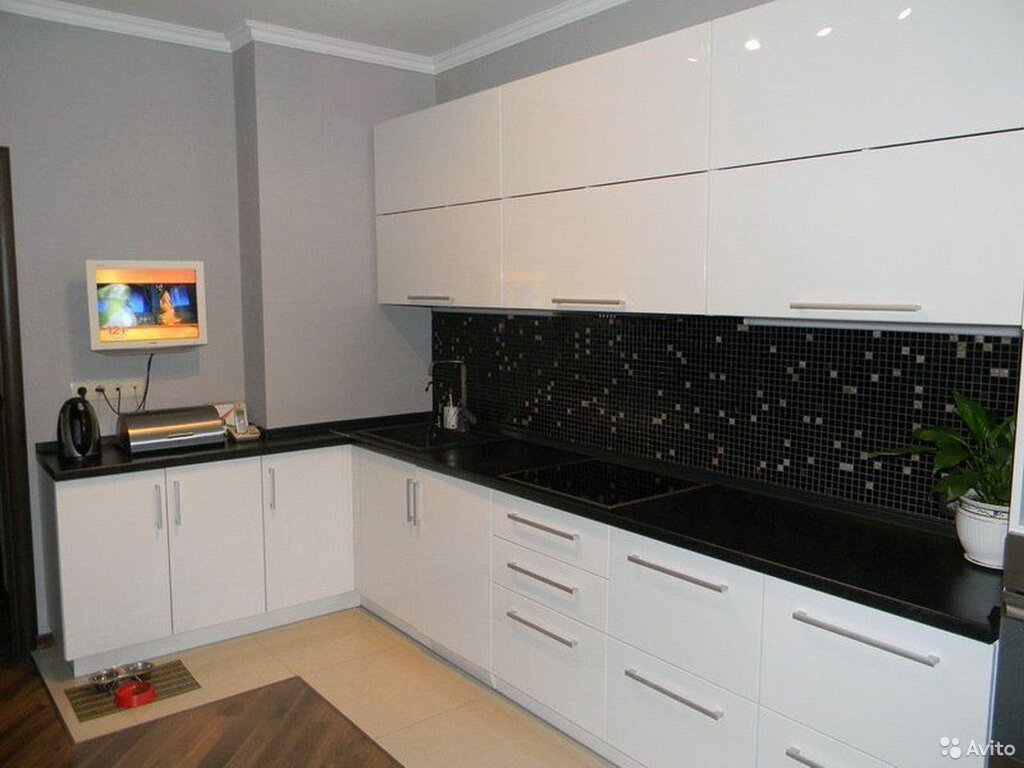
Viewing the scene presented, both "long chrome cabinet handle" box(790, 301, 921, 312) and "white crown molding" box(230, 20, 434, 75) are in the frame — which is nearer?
"long chrome cabinet handle" box(790, 301, 921, 312)

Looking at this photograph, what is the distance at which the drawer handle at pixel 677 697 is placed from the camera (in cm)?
215

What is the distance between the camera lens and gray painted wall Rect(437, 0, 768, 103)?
282cm

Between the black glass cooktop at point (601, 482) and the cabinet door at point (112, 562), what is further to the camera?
the cabinet door at point (112, 562)

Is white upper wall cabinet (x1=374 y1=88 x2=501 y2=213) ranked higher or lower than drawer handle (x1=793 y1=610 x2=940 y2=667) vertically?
higher

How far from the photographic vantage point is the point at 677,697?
2252 mm

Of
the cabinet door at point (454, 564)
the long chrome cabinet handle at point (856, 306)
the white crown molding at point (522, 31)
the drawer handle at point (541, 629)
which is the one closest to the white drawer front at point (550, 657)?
the drawer handle at point (541, 629)

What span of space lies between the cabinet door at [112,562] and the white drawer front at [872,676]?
234cm

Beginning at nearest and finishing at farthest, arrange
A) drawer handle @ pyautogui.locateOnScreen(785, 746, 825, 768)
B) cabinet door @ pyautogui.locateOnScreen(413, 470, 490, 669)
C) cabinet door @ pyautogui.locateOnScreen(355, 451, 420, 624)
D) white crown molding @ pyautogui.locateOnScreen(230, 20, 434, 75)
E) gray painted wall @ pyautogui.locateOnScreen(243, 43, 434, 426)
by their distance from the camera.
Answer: drawer handle @ pyautogui.locateOnScreen(785, 746, 825, 768) < cabinet door @ pyautogui.locateOnScreen(413, 470, 490, 669) < cabinet door @ pyautogui.locateOnScreen(355, 451, 420, 624) < white crown molding @ pyautogui.locateOnScreen(230, 20, 434, 75) < gray painted wall @ pyautogui.locateOnScreen(243, 43, 434, 426)

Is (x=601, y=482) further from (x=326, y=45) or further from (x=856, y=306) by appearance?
(x=326, y=45)

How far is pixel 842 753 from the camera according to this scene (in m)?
1.88

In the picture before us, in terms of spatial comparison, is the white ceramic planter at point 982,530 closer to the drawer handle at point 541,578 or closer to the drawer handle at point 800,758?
the drawer handle at point 800,758

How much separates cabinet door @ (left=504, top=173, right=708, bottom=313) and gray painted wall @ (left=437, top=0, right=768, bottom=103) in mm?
702

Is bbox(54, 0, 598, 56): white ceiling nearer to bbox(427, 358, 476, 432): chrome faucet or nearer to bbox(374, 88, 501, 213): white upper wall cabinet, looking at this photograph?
bbox(374, 88, 501, 213): white upper wall cabinet

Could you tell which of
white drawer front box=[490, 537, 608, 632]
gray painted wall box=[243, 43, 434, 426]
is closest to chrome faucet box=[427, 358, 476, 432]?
gray painted wall box=[243, 43, 434, 426]
